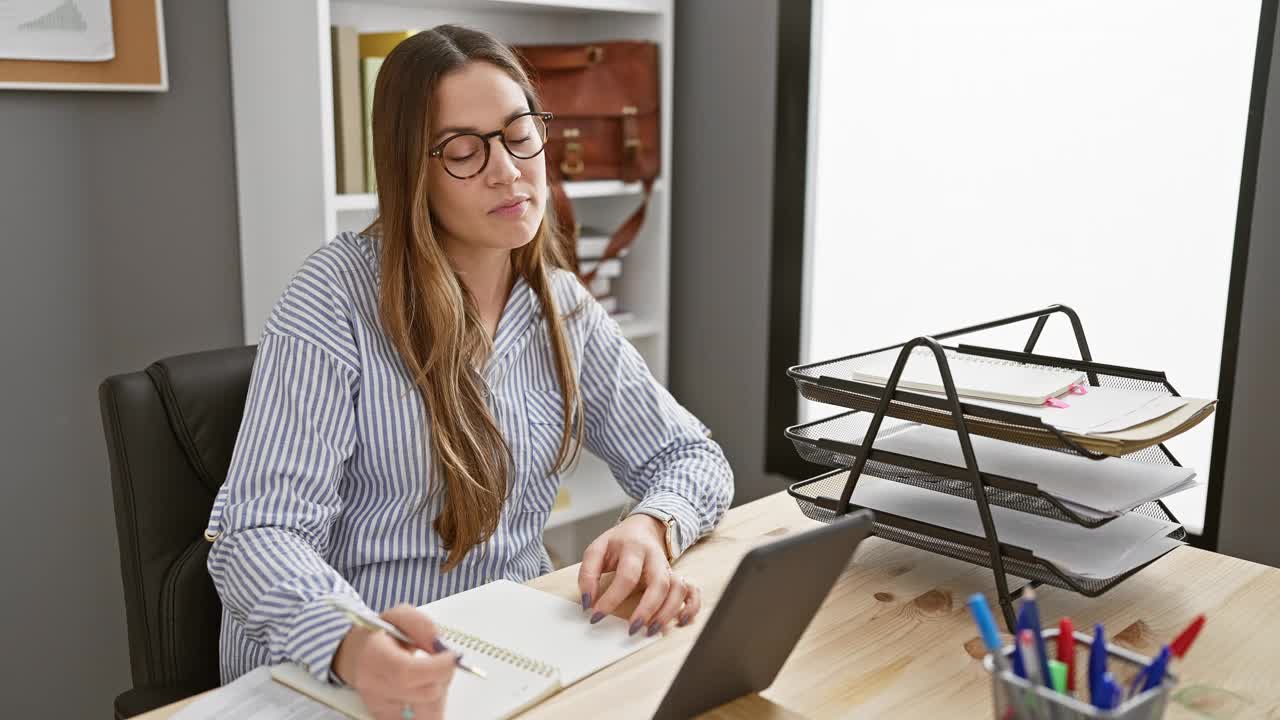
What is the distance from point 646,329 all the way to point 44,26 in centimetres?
132

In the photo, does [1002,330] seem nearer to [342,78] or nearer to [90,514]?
[342,78]

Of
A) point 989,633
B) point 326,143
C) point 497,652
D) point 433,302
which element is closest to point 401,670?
point 497,652

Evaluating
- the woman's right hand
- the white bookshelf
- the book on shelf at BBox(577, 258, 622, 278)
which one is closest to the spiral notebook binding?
the woman's right hand

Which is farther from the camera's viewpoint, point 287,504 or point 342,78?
point 342,78

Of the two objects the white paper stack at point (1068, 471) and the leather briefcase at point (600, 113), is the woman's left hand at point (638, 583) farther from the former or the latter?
the leather briefcase at point (600, 113)

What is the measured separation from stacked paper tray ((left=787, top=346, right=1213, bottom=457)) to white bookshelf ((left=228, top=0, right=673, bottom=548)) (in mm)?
853

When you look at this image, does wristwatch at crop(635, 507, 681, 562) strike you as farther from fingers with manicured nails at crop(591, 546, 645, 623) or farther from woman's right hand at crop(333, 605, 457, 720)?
woman's right hand at crop(333, 605, 457, 720)

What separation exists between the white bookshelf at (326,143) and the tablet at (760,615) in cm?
111

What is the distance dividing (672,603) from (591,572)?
0.09 m

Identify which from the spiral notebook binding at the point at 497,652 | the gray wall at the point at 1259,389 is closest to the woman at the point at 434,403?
the spiral notebook binding at the point at 497,652

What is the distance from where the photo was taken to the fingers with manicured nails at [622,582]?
1077 millimetres

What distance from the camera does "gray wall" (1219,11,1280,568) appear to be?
1832 millimetres

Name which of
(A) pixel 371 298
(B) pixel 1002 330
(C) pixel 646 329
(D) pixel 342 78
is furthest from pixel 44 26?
(B) pixel 1002 330

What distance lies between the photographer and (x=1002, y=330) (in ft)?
7.28
